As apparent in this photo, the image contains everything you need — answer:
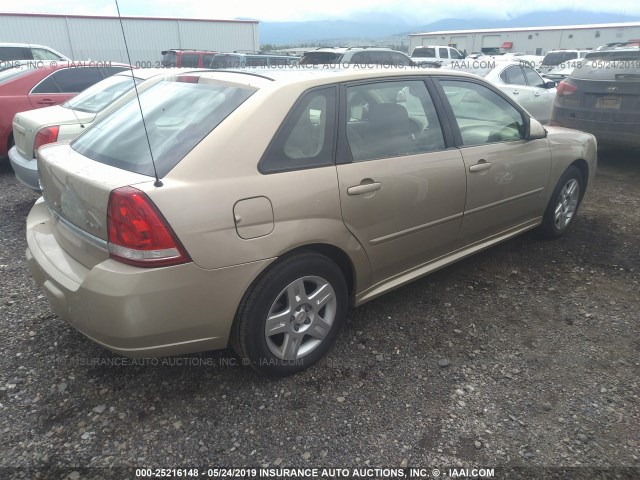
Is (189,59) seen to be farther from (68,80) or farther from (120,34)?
(120,34)

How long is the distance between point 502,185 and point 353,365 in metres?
1.75

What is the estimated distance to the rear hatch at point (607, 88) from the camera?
6.14 meters

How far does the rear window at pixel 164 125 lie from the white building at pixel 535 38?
1484 inches

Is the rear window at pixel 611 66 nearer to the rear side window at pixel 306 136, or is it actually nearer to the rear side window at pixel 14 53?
the rear side window at pixel 306 136

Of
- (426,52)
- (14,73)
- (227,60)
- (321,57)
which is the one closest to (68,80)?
(14,73)

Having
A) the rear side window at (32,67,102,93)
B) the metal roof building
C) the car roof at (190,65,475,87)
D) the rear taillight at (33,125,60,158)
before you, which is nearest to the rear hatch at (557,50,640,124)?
the car roof at (190,65,475,87)

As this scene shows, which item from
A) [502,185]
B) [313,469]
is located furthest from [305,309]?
[502,185]

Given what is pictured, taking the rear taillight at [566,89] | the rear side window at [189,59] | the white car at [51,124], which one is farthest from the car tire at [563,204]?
the rear side window at [189,59]

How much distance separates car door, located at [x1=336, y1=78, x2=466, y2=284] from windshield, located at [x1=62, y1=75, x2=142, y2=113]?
3582mm

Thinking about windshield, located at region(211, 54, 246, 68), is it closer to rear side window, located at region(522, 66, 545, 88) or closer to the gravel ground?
rear side window, located at region(522, 66, 545, 88)

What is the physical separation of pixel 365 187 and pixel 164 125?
1095 millimetres

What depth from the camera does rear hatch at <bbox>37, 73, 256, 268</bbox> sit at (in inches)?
81.1

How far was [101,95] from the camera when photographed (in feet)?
18.6

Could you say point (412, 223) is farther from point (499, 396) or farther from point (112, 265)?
point (112, 265)
